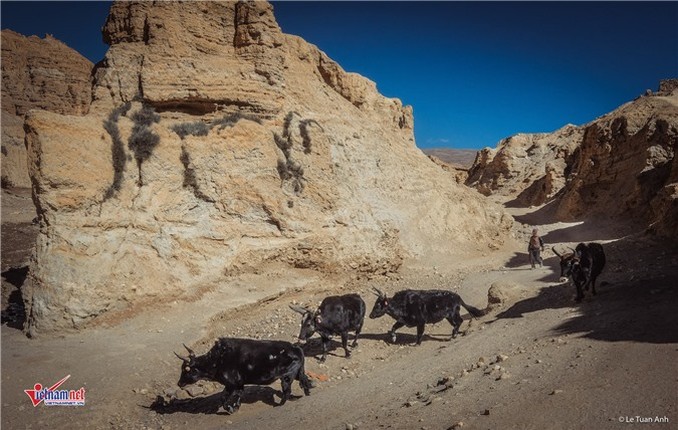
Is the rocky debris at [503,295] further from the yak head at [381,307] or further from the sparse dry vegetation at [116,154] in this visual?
the sparse dry vegetation at [116,154]

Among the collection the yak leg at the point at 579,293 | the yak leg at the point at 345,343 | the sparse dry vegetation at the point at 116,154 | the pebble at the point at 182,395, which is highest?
the sparse dry vegetation at the point at 116,154

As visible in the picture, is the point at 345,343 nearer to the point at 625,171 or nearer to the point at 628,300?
the point at 628,300

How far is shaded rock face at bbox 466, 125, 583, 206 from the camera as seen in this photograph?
3806 cm

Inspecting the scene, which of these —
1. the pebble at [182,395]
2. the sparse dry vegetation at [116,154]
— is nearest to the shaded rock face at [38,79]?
the sparse dry vegetation at [116,154]

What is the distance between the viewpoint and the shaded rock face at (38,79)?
43531mm

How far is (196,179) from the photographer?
42.3ft

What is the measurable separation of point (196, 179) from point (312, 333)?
6474 mm

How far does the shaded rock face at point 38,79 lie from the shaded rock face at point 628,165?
45.9 metres

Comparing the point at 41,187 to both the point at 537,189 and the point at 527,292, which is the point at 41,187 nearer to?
the point at 527,292

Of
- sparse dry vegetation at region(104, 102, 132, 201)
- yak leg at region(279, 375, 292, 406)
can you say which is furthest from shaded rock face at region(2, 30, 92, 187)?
yak leg at region(279, 375, 292, 406)

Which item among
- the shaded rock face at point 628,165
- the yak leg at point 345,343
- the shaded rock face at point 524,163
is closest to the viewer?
the yak leg at point 345,343

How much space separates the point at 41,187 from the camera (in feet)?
34.9

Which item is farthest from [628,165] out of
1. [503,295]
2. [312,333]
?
[312,333]

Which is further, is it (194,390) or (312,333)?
(312,333)
